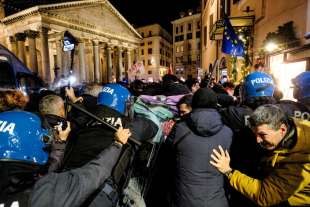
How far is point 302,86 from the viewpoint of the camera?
3.09 m

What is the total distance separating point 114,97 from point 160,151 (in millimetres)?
1165

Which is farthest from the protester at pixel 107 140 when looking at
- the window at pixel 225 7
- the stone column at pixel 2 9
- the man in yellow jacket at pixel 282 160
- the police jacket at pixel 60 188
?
the stone column at pixel 2 9

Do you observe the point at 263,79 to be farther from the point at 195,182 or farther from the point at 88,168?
the point at 88,168

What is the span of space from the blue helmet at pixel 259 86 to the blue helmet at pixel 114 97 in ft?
5.07

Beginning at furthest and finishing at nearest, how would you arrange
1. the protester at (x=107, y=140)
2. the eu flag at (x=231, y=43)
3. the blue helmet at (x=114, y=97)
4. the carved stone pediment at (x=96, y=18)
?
Answer: the carved stone pediment at (x=96, y=18) < the eu flag at (x=231, y=43) < the blue helmet at (x=114, y=97) < the protester at (x=107, y=140)

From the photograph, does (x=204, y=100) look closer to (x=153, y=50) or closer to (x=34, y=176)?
(x=34, y=176)

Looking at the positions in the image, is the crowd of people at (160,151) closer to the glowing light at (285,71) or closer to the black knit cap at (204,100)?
the black knit cap at (204,100)

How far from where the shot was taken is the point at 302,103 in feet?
9.65

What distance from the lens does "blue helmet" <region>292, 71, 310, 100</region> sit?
120 inches

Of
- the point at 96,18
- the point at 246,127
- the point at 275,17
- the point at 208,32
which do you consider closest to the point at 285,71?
the point at 275,17

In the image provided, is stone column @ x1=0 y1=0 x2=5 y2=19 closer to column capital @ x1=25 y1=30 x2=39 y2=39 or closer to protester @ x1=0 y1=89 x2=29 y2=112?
column capital @ x1=25 y1=30 x2=39 y2=39

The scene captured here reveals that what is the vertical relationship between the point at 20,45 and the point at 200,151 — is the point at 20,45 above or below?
above

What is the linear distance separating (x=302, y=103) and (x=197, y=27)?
6191 centimetres

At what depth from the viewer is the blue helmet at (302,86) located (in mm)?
3041
